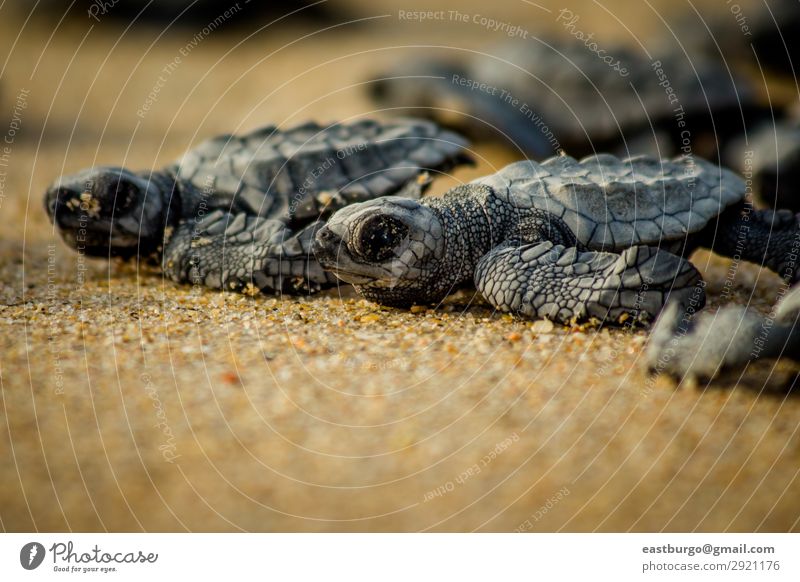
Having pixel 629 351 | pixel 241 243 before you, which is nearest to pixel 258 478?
pixel 629 351

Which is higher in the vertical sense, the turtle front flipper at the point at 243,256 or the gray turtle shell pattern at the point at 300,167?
the gray turtle shell pattern at the point at 300,167

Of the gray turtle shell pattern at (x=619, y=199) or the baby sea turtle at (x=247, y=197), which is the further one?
the baby sea turtle at (x=247, y=197)

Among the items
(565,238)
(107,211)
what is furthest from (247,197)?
(565,238)

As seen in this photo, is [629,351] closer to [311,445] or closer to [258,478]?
[311,445]

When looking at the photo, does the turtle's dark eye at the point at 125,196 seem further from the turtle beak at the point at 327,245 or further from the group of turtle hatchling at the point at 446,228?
the turtle beak at the point at 327,245
